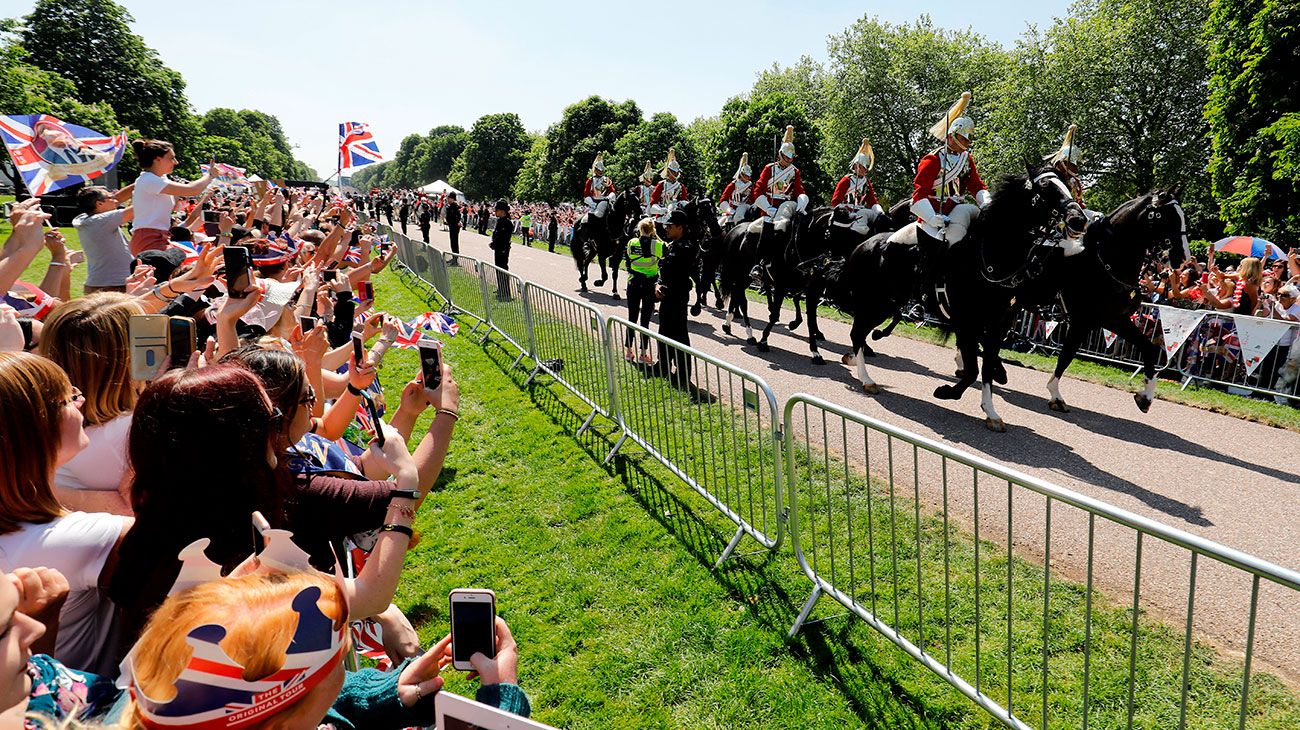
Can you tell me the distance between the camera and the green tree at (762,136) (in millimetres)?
34562

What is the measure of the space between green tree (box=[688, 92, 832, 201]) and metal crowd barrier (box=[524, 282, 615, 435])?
27.4m

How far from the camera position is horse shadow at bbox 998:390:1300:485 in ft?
19.5

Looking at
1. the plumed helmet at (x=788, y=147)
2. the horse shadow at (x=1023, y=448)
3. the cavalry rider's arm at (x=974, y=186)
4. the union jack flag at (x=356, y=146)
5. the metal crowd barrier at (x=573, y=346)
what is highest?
the union jack flag at (x=356, y=146)

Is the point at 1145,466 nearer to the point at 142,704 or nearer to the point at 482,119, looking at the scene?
the point at 142,704

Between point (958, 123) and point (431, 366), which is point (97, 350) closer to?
point (431, 366)

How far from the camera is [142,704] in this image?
1181mm

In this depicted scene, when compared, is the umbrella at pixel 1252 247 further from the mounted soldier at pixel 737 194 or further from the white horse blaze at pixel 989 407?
the mounted soldier at pixel 737 194

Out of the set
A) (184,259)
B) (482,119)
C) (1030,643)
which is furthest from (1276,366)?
(482,119)

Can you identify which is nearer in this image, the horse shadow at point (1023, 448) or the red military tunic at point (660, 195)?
the horse shadow at point (1023, 448)

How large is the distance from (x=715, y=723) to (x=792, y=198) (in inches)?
422

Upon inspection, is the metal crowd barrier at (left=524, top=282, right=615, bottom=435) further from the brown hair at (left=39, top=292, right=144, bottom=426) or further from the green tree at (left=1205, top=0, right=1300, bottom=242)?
the green tree at (left=1205, top=0, right=1300, bottom=242)

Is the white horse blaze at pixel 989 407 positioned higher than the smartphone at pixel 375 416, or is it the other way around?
the smartphone at pixel 375 416

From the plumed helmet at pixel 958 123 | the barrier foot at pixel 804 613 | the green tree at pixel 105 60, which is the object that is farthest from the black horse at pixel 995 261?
the green tree at pixel 105 60

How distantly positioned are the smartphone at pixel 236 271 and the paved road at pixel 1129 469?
4.87 metres
